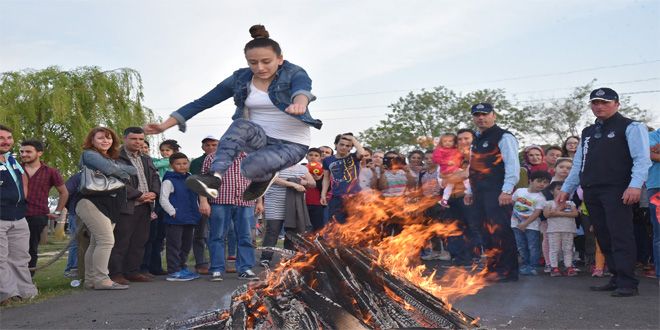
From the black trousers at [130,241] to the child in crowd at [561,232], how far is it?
581cm

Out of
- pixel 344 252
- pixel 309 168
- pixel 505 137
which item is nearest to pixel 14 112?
pixel 309 168

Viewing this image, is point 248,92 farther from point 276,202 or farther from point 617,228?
point 276,202

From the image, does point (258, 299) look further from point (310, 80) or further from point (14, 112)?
point (14, 112)

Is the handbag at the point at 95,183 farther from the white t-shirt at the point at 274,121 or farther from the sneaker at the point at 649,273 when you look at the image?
the sneaker at the point at 649,273

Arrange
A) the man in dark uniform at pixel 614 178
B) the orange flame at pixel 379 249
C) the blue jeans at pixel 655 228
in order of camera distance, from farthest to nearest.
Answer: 1. the blue jeans at pixel 655 228
2. the man in dark uniform at pixel 614 178
3. the orange flame at pixel 379 249

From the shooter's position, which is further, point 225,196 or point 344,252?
point 225,196

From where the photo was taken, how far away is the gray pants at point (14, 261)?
6.96 meters

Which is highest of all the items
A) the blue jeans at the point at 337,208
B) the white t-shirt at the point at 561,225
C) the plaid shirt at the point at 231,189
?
the plaid shirt at the point at 231,189

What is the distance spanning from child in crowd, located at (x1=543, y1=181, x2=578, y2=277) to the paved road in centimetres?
83

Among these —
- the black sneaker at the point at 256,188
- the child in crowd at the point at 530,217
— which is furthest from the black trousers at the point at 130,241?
the child in crowd at the point at 530,217

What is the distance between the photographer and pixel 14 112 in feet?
90.4

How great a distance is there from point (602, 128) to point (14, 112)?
86.4ft

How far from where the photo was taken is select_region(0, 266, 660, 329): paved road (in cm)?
559

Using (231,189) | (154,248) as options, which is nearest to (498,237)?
(231,189)
